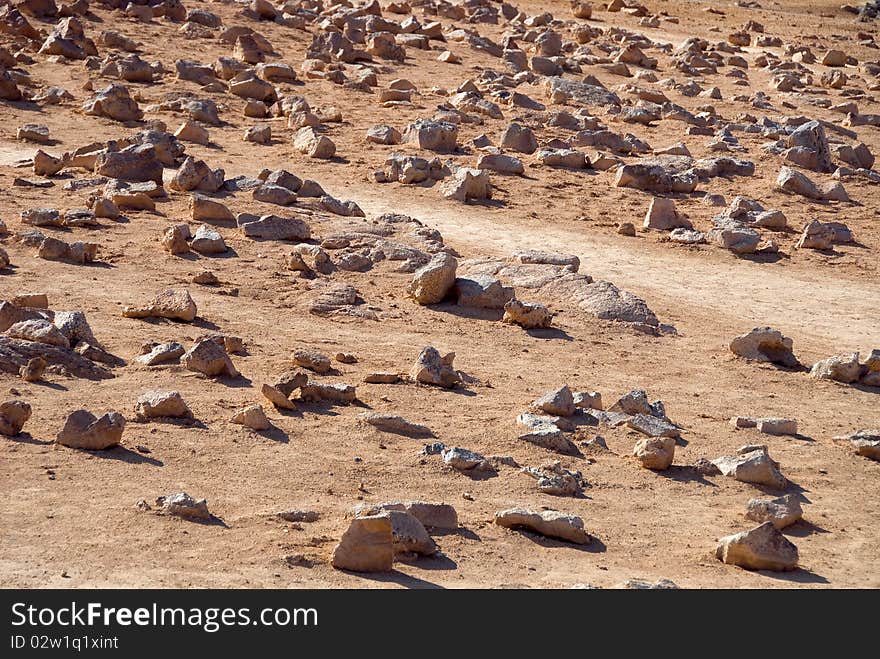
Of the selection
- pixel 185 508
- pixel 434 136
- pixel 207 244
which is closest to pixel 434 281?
pixel 207 244

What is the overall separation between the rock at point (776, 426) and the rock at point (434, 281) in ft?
8.82

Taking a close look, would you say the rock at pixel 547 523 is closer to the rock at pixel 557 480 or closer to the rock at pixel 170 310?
the rock at pixel 557 480

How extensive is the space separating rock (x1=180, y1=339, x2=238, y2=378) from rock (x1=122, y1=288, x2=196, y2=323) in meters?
0.92

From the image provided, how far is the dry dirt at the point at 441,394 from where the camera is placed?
5305mm

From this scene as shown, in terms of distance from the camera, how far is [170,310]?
835 cm

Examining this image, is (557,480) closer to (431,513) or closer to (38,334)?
(431,513)

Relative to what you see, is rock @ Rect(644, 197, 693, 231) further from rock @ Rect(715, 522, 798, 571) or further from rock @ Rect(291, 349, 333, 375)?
rock @ Rect(715, 522, 798, 571)

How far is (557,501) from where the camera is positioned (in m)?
6.23

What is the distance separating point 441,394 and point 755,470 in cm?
188

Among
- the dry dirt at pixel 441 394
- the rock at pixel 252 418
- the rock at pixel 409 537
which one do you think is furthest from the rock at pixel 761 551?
the rock at pixel 252 418

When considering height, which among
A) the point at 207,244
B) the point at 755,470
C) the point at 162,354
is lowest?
the point at 207,244

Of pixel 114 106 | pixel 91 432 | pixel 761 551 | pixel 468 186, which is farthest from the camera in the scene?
pixel 114 106

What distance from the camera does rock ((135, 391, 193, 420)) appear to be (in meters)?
6.58

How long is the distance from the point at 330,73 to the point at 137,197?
262 inches
